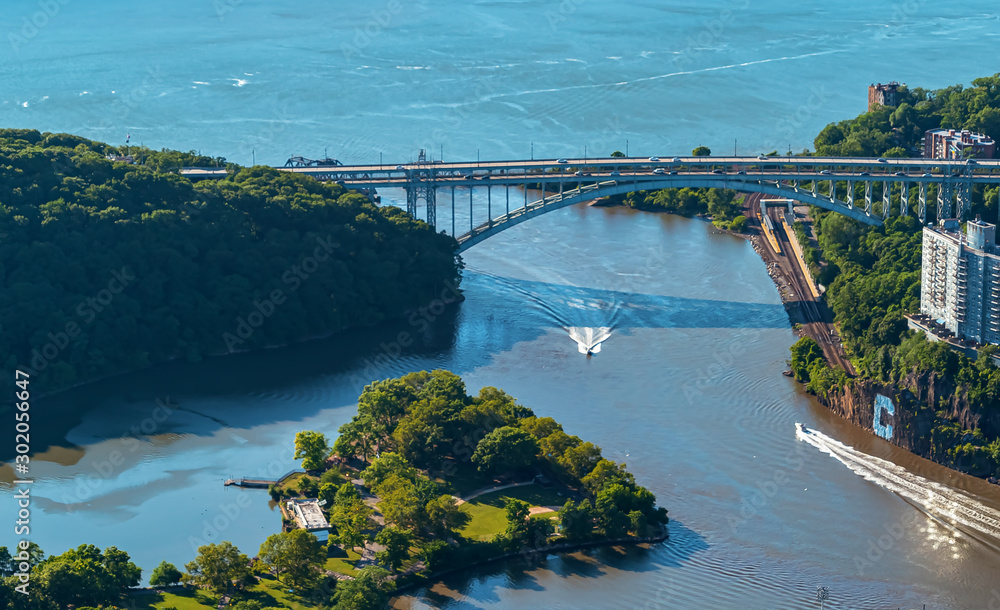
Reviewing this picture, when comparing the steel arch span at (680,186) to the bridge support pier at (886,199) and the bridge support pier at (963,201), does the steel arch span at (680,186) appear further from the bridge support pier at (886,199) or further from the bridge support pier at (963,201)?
the bridge support pier at (963,201)

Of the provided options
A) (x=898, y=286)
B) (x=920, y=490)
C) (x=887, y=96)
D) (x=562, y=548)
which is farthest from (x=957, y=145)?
(x=562, y=548)

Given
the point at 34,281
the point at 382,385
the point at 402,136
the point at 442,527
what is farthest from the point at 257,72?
A: the point at 442,527

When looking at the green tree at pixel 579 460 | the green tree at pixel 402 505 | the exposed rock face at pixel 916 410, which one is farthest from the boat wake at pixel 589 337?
the green tree at pixel 402 505

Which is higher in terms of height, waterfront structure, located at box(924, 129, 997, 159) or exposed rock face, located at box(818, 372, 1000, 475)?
waterfront structure, located at box(924, 129, 997, 159)

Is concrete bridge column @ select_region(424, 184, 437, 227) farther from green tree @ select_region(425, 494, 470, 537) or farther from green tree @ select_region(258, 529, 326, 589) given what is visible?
green tree @ select_region(258, 529, 326, 589)

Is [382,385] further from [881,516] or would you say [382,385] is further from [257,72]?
[257,72]

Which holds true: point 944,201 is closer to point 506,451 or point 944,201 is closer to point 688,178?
point 688,178

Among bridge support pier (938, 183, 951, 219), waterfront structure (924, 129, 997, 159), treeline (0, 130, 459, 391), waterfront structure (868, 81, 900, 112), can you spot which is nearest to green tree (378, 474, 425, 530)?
treeline (0, 130, 459, 391)
